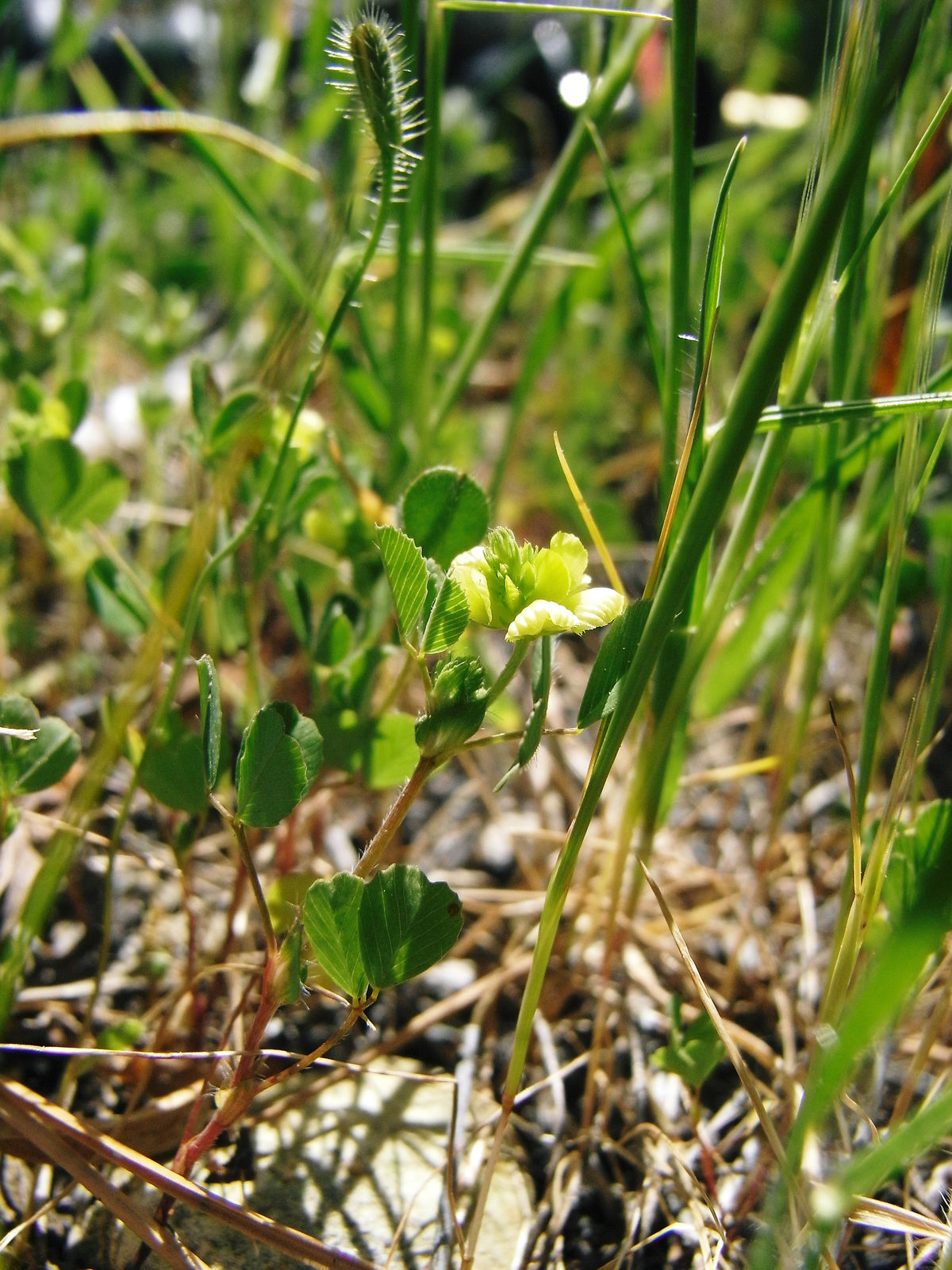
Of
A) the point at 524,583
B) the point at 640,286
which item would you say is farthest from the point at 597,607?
the point at 640,286

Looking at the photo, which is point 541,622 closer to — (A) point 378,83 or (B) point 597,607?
(B) point 597,607

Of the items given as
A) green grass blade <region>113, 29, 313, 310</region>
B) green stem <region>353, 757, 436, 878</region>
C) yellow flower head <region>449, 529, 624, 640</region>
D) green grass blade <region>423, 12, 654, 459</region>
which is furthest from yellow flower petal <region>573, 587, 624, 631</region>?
green grass blade <region>113, 29, 313, 310</region>

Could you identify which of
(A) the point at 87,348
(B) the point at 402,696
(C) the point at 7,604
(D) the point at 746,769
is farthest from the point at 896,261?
(C) the point at 7,604

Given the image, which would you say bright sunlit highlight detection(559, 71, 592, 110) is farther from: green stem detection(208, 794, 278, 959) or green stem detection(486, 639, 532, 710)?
green stem detection(208, 794, 278, 959)

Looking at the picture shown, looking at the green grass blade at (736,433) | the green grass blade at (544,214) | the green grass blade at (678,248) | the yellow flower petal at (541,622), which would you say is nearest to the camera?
the green grass blade at (736,433)

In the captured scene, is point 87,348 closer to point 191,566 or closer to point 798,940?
point 191,566

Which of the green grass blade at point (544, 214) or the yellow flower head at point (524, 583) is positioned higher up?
the green grass blade at point (544, 214)

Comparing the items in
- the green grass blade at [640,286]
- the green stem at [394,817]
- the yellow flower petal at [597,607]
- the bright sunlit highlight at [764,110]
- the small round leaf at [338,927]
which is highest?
the bright sunlit highlight at [764,110]

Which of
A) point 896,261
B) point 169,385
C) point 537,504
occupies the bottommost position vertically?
point 537,504

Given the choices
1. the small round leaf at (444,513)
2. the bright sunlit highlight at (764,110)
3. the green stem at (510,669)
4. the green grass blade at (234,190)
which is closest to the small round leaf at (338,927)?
the green stem at (510,669)

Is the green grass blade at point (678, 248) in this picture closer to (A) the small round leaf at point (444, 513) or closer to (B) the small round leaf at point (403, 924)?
(A) the small round leaf at point (444, 513)

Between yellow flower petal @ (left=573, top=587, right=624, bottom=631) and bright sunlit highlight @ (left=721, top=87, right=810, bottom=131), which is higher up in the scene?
bright sunlit highlight @ (left=721, top=87, right=810, bottom=131)
